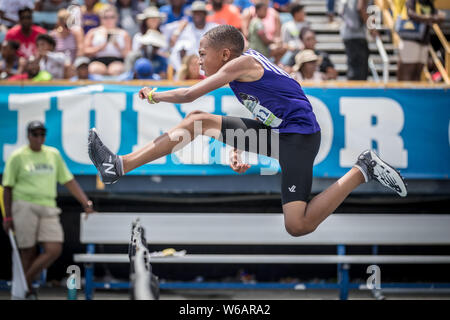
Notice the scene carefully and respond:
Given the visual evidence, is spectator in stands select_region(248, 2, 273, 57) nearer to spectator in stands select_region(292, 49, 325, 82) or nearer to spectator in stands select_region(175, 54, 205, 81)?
spectator in stands select_region(292, 49, 325, 82)

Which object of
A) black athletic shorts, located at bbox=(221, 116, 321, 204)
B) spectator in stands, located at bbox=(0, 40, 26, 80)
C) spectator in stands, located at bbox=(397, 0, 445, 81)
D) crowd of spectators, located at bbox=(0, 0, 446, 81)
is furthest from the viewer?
spectator in stands, located at bbox=(0, 40, 26, 80)

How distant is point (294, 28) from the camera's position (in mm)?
11539

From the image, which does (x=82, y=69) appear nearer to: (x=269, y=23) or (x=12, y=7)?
(x=269, y=23)

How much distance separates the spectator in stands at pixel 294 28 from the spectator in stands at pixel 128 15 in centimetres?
255

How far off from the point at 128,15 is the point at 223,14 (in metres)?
1.75

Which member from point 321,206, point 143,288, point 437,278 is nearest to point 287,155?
point 321,206

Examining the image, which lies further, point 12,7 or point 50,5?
point 50,5

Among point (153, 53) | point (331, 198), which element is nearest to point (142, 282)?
point (331, 198)

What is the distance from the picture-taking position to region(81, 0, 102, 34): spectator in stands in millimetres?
11789

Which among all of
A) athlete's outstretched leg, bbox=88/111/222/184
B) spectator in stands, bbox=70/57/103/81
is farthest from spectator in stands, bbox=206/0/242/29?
athlete's outstretched leg, bbox=88/111/222/184

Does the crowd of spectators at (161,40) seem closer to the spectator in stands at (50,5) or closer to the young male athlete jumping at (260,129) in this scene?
the spectator in stands at (50,5)

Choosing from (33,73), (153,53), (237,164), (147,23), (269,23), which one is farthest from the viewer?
(269,23)

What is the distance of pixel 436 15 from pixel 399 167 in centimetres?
286

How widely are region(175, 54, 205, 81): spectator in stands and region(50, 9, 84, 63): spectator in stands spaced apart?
246 cm
